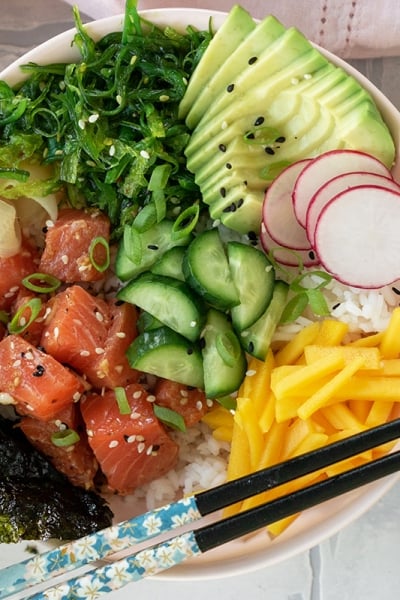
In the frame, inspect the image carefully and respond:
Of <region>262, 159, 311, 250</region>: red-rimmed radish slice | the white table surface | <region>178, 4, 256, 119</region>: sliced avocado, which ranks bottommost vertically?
the white table surface

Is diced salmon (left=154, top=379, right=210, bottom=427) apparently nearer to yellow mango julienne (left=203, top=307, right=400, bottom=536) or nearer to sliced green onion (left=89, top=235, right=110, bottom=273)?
yellow mango julienne (left=203, top=307, right=400, bottom=536)

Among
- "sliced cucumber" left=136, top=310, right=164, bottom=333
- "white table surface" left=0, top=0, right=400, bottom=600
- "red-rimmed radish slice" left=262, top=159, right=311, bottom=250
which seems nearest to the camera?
"red-rimmed radish slice" left=262, top=159, right=311, bottom=250

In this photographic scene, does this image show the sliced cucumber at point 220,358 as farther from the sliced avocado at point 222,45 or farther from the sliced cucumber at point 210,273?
the sliced avocado at point 222,45

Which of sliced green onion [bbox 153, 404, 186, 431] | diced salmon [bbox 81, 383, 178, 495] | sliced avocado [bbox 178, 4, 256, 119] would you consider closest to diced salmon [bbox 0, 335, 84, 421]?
diced salmon [bbox 81, 383, 178, 495]

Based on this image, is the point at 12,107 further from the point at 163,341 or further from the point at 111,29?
the point at 163,341

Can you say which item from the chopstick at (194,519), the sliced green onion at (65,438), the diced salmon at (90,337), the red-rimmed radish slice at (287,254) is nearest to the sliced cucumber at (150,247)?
the diced salmon at (90,337)

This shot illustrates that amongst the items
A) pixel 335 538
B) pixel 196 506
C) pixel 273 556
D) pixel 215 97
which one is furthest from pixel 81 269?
pixel 335 538
